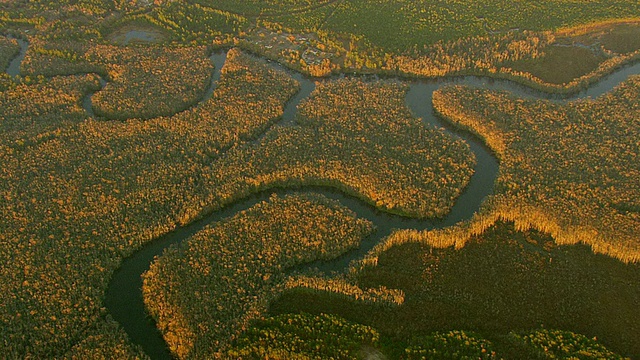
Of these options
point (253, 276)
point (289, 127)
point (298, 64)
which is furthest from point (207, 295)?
point (298, 64)

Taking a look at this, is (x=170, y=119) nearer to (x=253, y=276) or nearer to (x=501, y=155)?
(x=253, y=276)

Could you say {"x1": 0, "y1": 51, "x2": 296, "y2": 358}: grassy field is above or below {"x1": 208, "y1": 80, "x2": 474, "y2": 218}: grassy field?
below

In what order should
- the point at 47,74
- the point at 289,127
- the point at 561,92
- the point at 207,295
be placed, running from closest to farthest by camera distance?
1. the point at 207,295
2. the point at 289,127
3. the point at 561,92
4. the point at 47,74

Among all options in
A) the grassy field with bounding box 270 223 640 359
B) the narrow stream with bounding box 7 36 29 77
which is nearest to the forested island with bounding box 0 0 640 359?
the grassy field with bounding box 270 223 640 359

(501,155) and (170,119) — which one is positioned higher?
(501,155)

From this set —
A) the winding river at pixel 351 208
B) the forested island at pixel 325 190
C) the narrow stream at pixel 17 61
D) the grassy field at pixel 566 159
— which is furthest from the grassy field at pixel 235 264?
the narrow stream at pixel 17 61

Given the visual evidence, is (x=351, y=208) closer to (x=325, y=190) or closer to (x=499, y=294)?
(x=325, y=190)

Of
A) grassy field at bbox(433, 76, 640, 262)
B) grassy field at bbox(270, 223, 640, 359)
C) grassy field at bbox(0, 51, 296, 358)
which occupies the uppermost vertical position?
grassy field at bbox(433, 76, 640, 262)

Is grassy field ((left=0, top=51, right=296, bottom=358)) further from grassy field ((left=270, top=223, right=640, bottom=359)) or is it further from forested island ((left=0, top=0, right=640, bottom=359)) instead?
grassy field ((left=270, top=223, right=640, bottom=359))

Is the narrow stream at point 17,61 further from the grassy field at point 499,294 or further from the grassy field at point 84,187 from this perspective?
the grassy field at point 499,294
